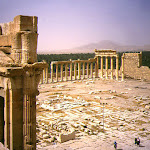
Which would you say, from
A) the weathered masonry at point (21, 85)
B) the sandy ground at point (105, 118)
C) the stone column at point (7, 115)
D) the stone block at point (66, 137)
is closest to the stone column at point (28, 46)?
the weathered masonry at point (21, 85)

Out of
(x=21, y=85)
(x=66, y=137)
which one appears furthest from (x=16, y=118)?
(x=66, y=137)

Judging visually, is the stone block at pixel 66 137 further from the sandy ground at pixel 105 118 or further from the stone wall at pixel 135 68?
the stone wall at pixel 135 68

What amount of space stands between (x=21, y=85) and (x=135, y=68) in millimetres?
32354

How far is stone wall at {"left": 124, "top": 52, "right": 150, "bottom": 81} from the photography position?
37.3 metres

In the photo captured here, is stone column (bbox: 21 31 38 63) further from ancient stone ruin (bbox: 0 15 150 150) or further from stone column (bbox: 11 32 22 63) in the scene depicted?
stone column (bbox: 11 32 22 63)

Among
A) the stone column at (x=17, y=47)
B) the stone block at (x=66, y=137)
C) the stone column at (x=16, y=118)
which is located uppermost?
the stone column at (x=17, y=47)

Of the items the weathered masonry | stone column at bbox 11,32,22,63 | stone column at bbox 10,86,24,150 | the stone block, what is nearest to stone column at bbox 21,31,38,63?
the weathered masonry

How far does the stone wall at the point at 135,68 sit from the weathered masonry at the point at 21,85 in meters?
31.0

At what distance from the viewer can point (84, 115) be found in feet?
58.1

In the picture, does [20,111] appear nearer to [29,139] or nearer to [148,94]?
[29,139]

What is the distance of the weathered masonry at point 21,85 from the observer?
8367 millimetres

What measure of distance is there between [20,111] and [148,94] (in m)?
20.2

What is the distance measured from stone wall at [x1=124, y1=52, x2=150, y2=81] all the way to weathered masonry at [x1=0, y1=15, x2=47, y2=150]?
102 ft

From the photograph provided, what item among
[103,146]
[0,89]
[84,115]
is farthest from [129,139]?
[0,89]
